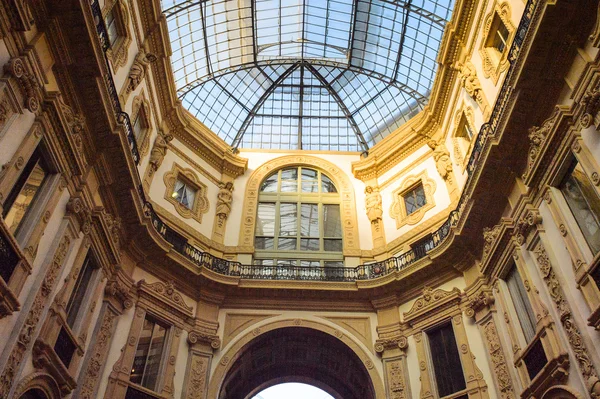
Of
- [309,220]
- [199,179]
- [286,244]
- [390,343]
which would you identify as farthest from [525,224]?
[199,179]

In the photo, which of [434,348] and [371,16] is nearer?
[434,348]

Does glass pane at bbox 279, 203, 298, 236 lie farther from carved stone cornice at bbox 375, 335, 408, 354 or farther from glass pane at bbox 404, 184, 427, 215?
carved stone cornice at bbox 375, 335, 408, 354

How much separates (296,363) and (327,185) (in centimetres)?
837

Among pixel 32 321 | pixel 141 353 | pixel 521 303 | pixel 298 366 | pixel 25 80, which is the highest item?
pixel 25 80

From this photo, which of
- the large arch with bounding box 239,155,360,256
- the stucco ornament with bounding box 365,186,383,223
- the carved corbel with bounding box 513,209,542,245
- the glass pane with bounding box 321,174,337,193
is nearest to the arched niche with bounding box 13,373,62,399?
the large arch with bounding box 239,155,360,256

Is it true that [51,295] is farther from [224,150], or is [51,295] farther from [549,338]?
[224,150]

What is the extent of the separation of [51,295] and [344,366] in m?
10.9

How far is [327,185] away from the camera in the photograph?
22406mm

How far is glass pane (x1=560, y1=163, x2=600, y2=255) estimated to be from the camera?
30.2 ft

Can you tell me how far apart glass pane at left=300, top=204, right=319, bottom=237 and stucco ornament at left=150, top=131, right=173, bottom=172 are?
21.6 ft

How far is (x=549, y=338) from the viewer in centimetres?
1014

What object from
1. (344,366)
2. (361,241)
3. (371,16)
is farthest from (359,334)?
(371,16)

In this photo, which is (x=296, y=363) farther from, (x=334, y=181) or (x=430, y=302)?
(x=334, y=181)

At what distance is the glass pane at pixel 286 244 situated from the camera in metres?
19.6
